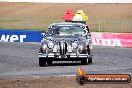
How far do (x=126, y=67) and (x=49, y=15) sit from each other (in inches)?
2062

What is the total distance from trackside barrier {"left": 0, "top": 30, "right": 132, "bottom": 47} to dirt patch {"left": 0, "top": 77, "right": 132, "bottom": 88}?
1679cm

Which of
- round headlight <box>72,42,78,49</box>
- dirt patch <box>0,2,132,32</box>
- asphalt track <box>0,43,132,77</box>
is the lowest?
dirt patch <box>0,2,132,32</box>

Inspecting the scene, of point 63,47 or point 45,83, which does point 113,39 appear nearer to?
→ point 63,47

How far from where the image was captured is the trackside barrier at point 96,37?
32781 mm

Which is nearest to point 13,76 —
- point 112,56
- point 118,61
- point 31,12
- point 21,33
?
point 118,61

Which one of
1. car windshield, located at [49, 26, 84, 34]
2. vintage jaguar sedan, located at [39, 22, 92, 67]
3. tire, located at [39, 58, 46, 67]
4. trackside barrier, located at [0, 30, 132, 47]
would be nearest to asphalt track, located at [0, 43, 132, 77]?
tire, located at [39, 58, 46, 67]

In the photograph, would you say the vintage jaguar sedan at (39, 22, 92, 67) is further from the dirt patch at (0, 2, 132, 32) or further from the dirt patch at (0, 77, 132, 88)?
the dirt patch at (0, 2, 132, 32)

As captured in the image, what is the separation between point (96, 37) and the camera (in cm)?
3412

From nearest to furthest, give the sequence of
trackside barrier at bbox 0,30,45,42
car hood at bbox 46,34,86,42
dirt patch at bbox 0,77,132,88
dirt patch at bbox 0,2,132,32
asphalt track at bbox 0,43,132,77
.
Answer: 1. dirt patch at bbox 0,77,132,88
2. asphalt track at bbox 0,43,132,77
3. car hood at bbox 46,34,86,42
4. trackside barrier at bbox 0,30,45,42
5. dirt patch at bbox 0,2,132,32

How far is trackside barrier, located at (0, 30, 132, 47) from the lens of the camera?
3278 centimetres

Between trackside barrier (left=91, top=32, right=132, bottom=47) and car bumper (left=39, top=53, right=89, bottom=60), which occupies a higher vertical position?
car bumper (left=39, top=53, right=89, bottom=60)

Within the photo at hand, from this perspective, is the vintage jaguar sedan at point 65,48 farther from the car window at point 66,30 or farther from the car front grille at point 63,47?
the car window at point 66,30

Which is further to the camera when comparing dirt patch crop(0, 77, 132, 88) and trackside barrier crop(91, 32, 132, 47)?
trackside barrier crop(91, 32, 132, 47)

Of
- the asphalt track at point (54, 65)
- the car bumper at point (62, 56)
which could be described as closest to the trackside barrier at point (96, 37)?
the asphalt track at point (54, 65)
